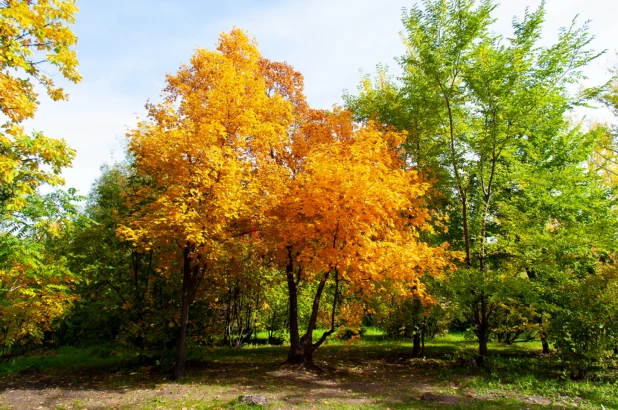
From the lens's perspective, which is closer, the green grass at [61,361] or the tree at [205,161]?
the tree at [205,161]

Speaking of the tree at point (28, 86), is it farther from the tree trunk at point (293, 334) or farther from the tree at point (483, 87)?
the tree at point (483, 87)

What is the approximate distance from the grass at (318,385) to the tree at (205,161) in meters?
1.65

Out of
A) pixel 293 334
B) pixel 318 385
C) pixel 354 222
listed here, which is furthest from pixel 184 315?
pixel 354 222

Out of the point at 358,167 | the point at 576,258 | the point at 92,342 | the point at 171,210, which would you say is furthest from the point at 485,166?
the point at 92,342

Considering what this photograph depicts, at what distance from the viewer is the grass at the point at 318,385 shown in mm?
7262

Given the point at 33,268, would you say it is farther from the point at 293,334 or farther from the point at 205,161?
the point at 293,334

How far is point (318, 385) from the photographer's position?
872 centimetres

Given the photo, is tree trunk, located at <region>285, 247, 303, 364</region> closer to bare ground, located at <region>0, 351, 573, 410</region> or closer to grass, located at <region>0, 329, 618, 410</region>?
bare ground, located at <region>0, 351, 573, 410</region>

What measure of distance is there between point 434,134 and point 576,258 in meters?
5.80

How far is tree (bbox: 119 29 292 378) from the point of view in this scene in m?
8.05

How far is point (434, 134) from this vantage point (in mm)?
13195

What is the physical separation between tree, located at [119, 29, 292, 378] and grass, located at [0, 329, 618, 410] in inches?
64.9

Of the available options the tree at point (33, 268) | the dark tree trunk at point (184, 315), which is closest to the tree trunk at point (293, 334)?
the dark tree trunk at point (184, 315)

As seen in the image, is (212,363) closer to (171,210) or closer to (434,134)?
(171,210)
